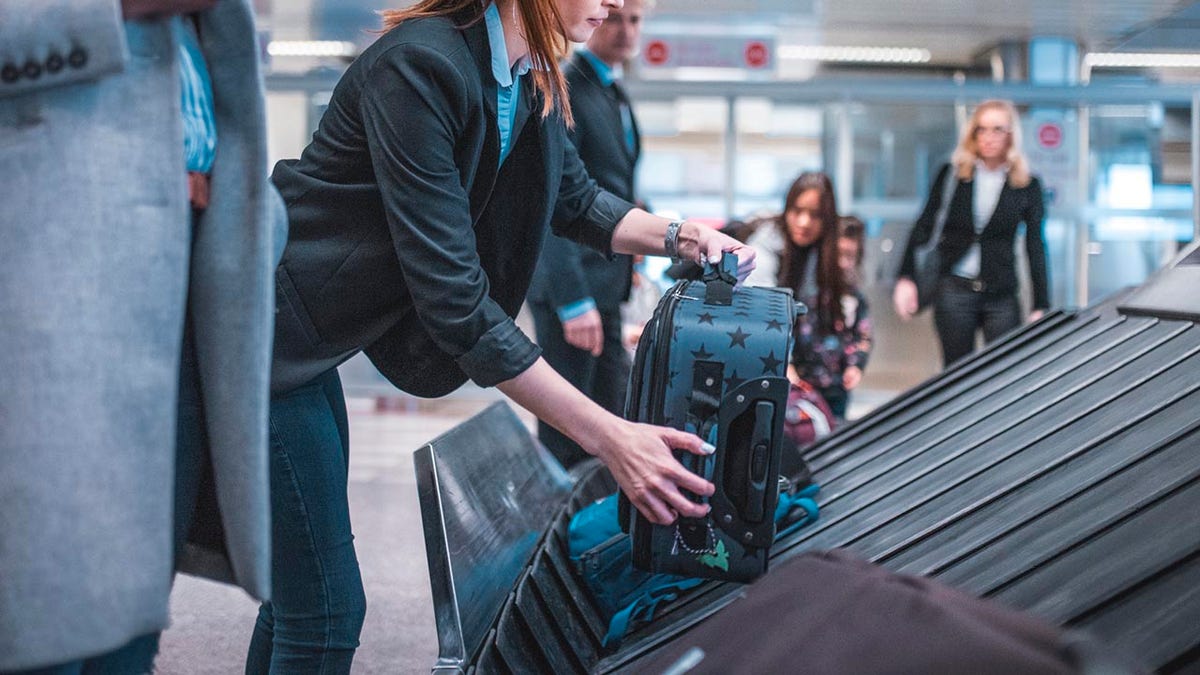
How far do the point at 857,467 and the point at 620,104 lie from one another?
1391mm

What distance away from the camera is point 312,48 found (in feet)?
46.5

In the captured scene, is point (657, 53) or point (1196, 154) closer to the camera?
point (1196, 154)

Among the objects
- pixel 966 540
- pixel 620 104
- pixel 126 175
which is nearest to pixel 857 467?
pixel 966 540

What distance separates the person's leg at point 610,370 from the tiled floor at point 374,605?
319 mm

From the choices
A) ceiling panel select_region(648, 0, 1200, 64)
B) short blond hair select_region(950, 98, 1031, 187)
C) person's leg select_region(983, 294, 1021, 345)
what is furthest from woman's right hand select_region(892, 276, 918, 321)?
ceiling panel select_region(648, 0, 1200, 64)

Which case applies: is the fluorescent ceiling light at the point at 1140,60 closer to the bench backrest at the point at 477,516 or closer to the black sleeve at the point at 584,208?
the bench backrest at the point at 477,516

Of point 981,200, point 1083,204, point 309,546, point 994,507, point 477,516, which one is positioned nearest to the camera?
point 309,546

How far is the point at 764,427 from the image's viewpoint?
1934 mm

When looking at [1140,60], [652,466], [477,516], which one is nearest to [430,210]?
[652,466]

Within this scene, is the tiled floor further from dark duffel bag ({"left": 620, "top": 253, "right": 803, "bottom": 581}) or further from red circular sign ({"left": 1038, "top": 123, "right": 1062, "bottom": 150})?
red circular sign ({"left": 1038, "top": 123, "right": 1062, "bottom": 150})

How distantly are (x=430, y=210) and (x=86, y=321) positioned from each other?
618 millimetres

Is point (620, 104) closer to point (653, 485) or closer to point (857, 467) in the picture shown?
point (857, 467)

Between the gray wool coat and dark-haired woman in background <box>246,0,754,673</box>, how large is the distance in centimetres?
51

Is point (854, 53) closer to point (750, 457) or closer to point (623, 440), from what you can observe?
point (750, 457)
